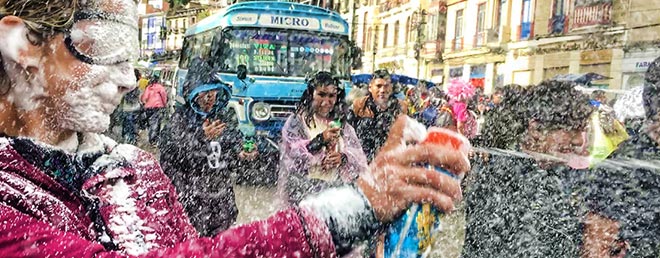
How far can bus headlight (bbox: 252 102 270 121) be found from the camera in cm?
850

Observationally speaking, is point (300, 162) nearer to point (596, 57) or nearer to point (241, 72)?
point (241, 72)

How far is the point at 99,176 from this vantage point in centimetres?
119

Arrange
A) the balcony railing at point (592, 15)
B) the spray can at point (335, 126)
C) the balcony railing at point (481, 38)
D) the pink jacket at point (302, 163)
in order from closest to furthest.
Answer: the pink jacket at point (302, 163) → the spray can at point (335, 126) → the balcony railing at point (592, 15) → the balcony railing at point (481, 38)

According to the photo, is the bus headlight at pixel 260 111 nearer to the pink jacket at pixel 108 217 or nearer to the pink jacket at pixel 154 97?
the pink jacket at pixel 154 97

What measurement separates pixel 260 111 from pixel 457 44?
9260 millimetres

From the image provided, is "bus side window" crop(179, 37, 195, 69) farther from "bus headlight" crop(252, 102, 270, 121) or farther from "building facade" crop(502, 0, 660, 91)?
"building facade" crop(502, 0, 660, 91)

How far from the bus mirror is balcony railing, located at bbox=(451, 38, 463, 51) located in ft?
29.0

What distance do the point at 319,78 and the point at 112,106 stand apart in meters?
2.77

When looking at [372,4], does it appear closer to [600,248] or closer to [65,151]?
[600,248]

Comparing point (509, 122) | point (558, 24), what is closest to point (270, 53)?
point (509, 122)

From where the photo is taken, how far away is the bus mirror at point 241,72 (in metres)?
8.50

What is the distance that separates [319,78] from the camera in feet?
12.9

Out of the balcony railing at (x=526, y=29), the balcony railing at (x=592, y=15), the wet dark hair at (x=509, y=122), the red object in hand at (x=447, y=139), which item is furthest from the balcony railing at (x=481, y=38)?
the red object in hand at (x=447, y=139)

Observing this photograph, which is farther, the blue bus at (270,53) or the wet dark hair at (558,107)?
the blue bus at (270,53)
